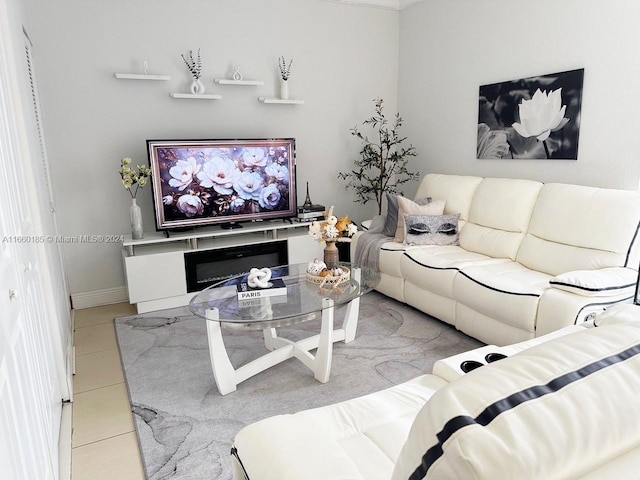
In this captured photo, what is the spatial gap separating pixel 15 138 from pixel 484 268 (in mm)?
2857

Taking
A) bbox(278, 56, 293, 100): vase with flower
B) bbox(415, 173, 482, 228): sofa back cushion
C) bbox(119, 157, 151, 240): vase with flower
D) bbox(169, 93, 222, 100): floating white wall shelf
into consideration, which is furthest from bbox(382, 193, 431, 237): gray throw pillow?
bbox(119, 157, 151, 240): vase with flower

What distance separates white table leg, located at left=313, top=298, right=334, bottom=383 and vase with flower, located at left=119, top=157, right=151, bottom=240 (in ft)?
6.43

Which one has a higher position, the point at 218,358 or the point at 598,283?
the point at 598,283

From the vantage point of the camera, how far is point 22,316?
1.53 m

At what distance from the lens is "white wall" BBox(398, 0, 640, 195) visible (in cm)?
300

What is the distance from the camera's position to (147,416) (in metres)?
2.28

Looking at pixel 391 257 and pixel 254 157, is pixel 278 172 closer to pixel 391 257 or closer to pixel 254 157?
pixel 254 157

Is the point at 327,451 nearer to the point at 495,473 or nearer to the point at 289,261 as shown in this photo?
the point at 495,473

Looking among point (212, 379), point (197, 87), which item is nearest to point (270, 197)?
point (197, 87)

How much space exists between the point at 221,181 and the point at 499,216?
239cm

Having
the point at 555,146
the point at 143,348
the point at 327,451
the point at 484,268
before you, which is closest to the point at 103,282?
the point at 143,348

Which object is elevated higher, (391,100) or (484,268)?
(391,100)

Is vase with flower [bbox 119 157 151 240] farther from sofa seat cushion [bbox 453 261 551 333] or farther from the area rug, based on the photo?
sofa seat cushion [bbox 453 261 551 333]

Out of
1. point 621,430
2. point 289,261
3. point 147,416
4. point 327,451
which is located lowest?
point 147,416
